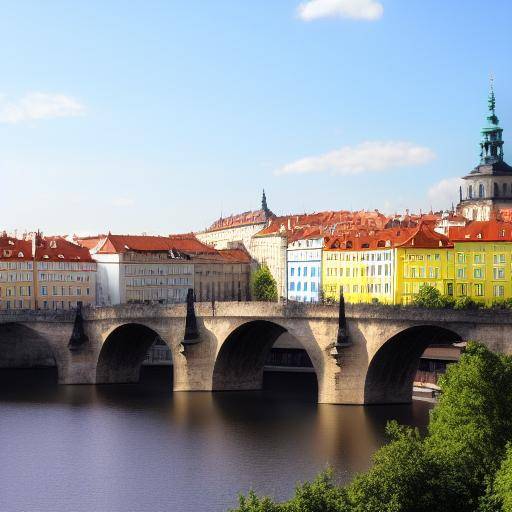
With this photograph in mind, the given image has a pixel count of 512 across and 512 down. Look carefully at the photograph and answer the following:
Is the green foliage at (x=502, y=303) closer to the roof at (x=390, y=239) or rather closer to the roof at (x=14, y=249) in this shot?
the roof at (x=390, y=239)

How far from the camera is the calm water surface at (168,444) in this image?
4938 cm

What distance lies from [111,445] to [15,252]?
163 feet

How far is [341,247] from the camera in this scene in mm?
107812

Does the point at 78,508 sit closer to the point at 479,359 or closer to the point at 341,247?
the point at 479,359

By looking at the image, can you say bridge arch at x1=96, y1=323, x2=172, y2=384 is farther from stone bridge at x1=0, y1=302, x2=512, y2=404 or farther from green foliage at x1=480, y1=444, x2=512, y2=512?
green foliage at x1=480, y1=444, x2=512, y2=512

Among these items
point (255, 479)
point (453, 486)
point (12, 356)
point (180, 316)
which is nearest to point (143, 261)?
point (12, 356)

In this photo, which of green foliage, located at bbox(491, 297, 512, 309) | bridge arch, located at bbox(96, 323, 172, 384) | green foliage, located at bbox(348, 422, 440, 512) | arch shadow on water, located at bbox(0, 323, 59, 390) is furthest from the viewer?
arch shadow on water, located at bbox(0, 323, 59, 390)

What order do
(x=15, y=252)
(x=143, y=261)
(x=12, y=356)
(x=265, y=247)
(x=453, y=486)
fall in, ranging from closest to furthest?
(x=453, y=486) < (x=12, y=356) < (x=15, y=252) < (x=143, y=261) < (x=265, y=247)

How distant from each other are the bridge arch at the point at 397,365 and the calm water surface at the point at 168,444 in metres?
1.16

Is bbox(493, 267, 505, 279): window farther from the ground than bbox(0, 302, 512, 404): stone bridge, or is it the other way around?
bbox(493, 267, 505, 279): window

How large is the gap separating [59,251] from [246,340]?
37.0 m

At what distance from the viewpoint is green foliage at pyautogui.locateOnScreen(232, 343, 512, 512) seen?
123 ft

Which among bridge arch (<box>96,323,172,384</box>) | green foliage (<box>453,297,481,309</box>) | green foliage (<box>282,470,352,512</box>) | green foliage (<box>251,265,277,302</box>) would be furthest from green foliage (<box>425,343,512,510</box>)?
green foliage (<box>251,265,277,302</box>)

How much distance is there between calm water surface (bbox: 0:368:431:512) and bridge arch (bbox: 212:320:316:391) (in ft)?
5.17
